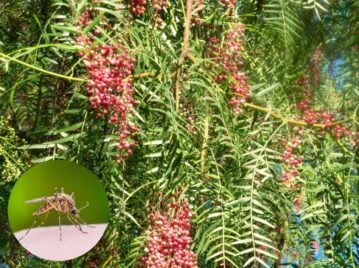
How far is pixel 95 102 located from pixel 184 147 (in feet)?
A: 0.63

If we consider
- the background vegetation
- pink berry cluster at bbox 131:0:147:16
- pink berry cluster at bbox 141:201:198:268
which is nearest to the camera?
pink berry cluster at bbox 141:201:198:268

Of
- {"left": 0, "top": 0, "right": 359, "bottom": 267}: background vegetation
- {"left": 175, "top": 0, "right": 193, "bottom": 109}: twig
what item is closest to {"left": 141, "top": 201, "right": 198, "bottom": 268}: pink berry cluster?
{"left": 0, "top": 0, "right": 359, "bottom": 267}: background vegetation

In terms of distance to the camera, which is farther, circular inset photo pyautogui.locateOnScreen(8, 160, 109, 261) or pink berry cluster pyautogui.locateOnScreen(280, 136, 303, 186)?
pink berry cluster pyautogui.locateOnScreen(280, 136, 303, 186)

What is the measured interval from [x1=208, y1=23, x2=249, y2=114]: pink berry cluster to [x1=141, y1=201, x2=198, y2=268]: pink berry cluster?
0.34m

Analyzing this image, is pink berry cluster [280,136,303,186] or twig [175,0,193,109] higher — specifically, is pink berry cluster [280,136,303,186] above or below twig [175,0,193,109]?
below

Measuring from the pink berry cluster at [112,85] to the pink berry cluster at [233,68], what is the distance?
288 millimetres

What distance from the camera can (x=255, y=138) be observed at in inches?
62.8

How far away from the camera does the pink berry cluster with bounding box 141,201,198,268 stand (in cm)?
122

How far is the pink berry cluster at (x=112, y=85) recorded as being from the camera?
1230mm

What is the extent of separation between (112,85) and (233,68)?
1.25 feet

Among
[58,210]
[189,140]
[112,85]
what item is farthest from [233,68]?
[58,210]

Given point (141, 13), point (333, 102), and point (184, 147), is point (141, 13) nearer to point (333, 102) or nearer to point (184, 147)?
point (184, 147)

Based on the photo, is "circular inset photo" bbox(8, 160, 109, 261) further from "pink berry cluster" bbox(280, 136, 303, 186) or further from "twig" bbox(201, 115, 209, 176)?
"pink berry cluster" bbox(280, 136, 303, 186)

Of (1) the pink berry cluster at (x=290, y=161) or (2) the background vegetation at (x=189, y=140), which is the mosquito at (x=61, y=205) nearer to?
(2) the background vegetation at (x=189, y=140)
